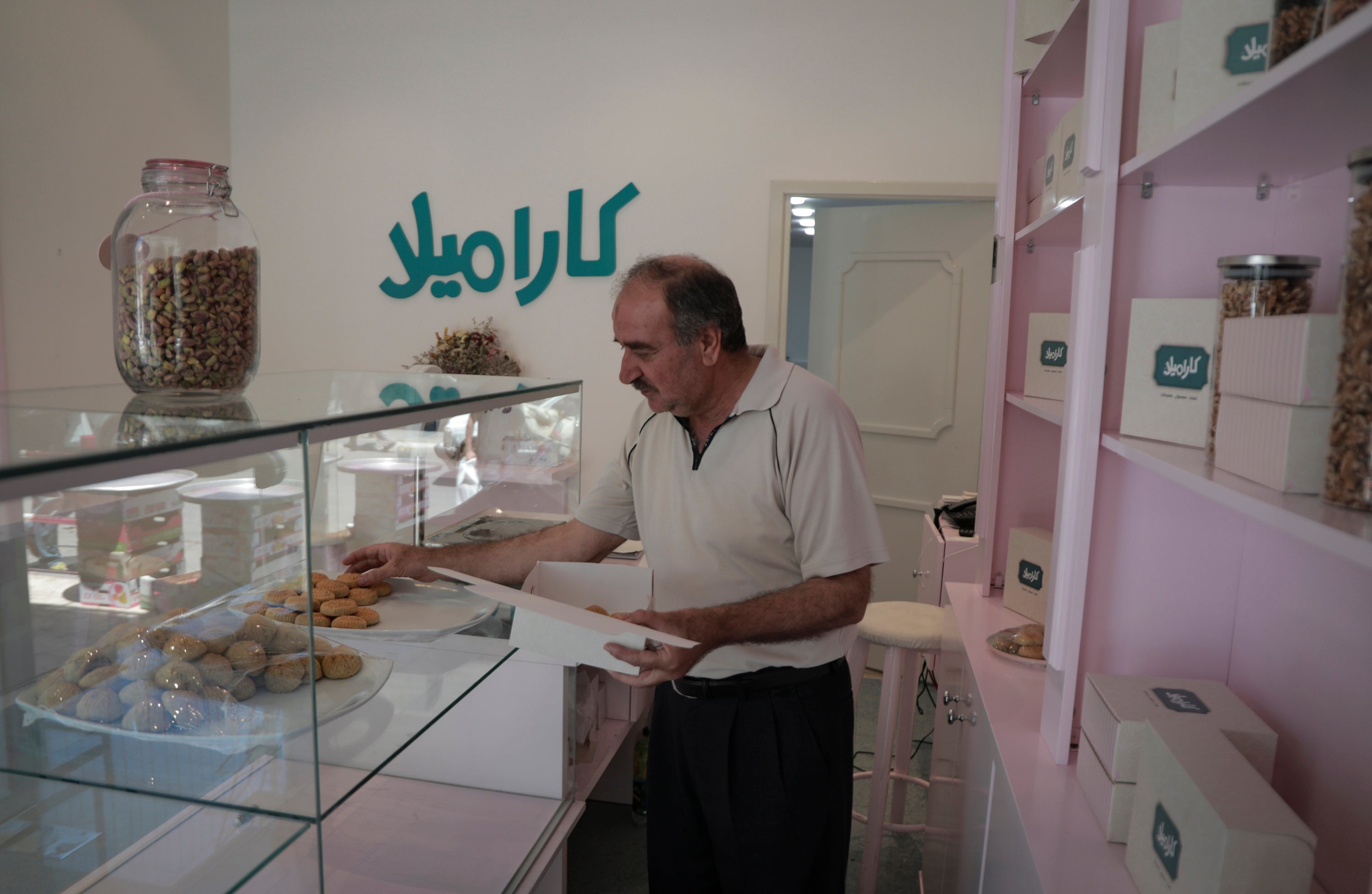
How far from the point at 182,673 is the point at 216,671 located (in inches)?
1.5

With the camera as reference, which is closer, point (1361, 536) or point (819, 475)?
point (1361, 536)

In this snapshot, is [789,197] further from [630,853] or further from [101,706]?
[101,706]

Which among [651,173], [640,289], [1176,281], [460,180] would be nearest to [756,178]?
[651,173]

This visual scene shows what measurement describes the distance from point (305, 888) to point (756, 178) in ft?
11.9

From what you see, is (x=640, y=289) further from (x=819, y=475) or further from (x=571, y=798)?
(x=571, y=798)

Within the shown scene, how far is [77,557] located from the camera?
981 mm

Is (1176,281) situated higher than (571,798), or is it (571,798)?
(1176,281)

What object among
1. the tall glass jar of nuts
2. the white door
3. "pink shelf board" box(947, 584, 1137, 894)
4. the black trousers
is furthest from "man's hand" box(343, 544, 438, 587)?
the white door

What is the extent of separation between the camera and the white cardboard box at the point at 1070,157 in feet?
5.27

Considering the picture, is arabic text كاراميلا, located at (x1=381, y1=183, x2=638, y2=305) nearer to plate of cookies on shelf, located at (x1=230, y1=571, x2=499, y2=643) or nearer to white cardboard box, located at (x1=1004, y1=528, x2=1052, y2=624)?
white cardboard box, located at (x1=1004, y1=528, x2=1052, y2=624)

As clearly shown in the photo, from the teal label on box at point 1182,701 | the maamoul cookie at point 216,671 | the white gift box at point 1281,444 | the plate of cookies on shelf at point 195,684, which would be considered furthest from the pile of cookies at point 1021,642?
the maamoul cookie at point 216,671

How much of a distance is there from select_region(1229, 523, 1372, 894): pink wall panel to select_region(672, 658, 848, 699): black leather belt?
782 mm

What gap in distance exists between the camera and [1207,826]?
89 cm

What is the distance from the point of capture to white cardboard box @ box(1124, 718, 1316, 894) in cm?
85
